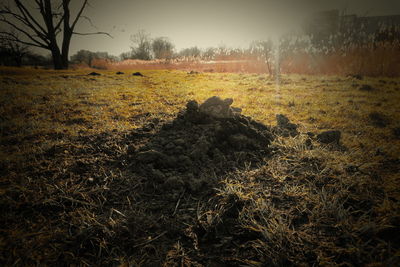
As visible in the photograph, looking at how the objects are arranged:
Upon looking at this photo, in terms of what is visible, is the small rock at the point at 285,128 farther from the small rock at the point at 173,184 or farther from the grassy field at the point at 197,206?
the small rock at the point at 173,184

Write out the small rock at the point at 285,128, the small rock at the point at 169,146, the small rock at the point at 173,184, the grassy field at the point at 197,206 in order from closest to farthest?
1. the grassy field at the point at 197,206
2. the small rock at the point at 173,184
3. the small rock at the point at 169,146
4. the small rock at the point at 285,128

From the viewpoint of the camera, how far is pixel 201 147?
1643 mm

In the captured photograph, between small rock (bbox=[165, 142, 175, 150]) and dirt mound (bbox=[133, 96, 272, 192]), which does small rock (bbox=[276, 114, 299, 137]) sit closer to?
dirt mound (bbox=[133, 96, 272, 192])

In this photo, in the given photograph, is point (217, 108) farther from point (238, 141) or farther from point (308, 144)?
point (308, 144)

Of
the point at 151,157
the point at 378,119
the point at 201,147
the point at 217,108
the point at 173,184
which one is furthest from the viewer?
the point at 378,119

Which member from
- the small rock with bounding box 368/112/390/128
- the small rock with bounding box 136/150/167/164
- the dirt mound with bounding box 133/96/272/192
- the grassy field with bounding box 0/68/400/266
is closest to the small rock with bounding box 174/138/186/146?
the dirt mound with bounding box 133/96/272/192

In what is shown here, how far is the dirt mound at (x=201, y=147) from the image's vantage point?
1437 millimetres

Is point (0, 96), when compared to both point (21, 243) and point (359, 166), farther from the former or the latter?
point (359, 166)

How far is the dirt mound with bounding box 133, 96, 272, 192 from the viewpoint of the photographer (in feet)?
4.71

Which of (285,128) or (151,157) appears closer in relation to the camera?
(151,157)

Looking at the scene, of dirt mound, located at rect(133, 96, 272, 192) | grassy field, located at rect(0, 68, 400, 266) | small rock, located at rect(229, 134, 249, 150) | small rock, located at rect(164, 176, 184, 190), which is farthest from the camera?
small rock, located at rect(229, 134, 249, 150)

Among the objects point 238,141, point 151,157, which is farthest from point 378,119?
point 151,157

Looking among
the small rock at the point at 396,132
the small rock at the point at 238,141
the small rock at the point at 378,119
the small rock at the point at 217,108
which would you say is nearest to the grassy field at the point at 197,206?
the small rock at the point at 396,132

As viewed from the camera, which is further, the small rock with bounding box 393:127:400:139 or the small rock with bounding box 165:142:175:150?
the small rock with bounding box 393:127:400:139
